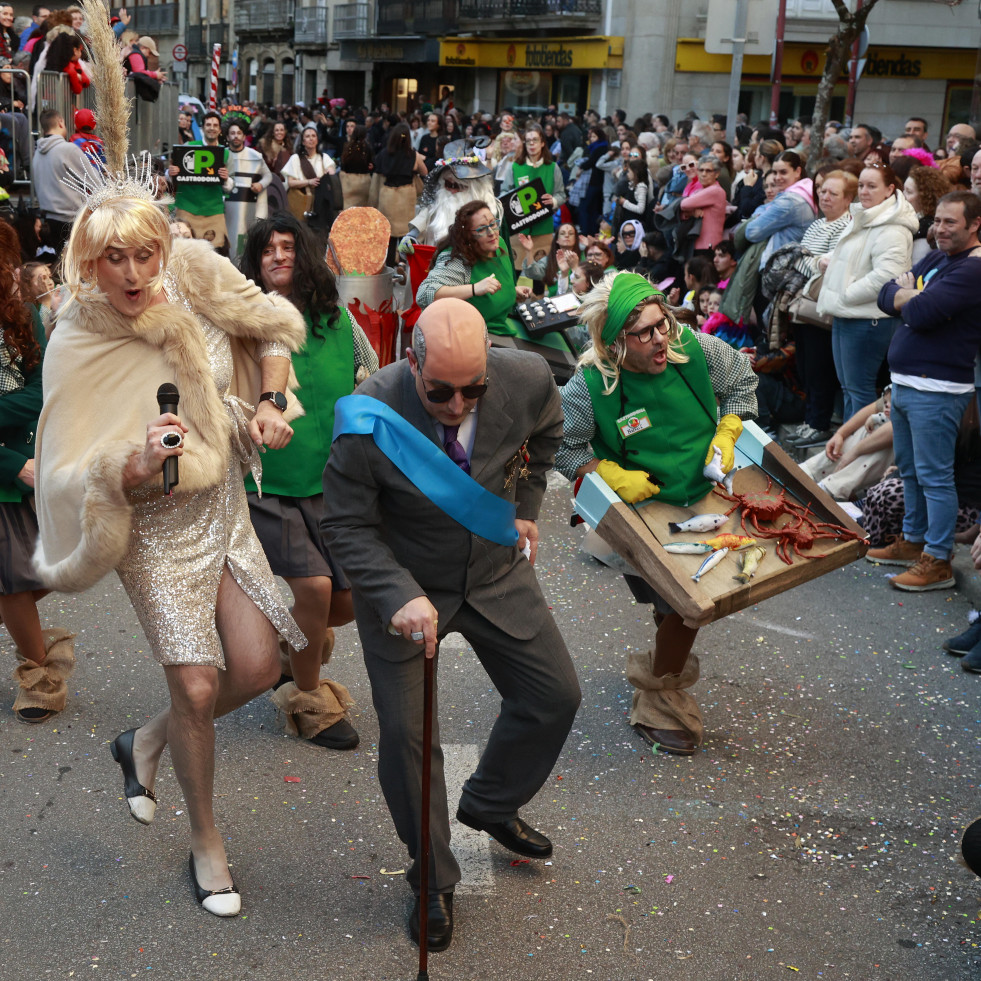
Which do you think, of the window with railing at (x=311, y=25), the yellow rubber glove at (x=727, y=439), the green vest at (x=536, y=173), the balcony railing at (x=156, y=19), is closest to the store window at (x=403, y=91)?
the window with railing at (x=311, y=25)

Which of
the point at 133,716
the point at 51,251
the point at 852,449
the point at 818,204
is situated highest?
the point at 818,204

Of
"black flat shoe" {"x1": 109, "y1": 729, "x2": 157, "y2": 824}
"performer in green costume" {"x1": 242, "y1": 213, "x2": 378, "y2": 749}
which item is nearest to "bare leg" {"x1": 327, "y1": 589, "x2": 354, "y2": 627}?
"performer in green costume" {"x1": 242, "y1": 213, "x2": 378, "y2": 749}

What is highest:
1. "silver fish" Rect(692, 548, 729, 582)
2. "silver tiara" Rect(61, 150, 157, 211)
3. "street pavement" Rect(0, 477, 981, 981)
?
"silver tiara" Rect(61, 150, 157, 211)

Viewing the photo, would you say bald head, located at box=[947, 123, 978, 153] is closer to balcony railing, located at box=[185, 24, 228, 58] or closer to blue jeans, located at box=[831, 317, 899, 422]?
blue jeans, located at box=[831, 317, 899, 422]

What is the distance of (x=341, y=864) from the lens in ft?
13.4

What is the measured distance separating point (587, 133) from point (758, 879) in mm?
18337

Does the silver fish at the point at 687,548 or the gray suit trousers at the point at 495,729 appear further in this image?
the silver fish at the point at 687,548

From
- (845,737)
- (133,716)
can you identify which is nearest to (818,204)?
(845,737)

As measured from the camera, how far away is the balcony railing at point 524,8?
3747 cm

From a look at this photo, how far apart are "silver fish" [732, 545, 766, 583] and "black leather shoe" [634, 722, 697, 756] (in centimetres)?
85

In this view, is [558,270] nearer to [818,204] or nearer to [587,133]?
[818,204]

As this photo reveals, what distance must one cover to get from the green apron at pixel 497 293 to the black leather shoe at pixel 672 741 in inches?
136

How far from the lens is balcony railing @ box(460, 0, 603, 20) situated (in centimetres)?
3747

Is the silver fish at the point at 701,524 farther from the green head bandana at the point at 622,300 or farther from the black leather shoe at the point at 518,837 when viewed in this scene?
the black leather shoe at the point at 518,837
